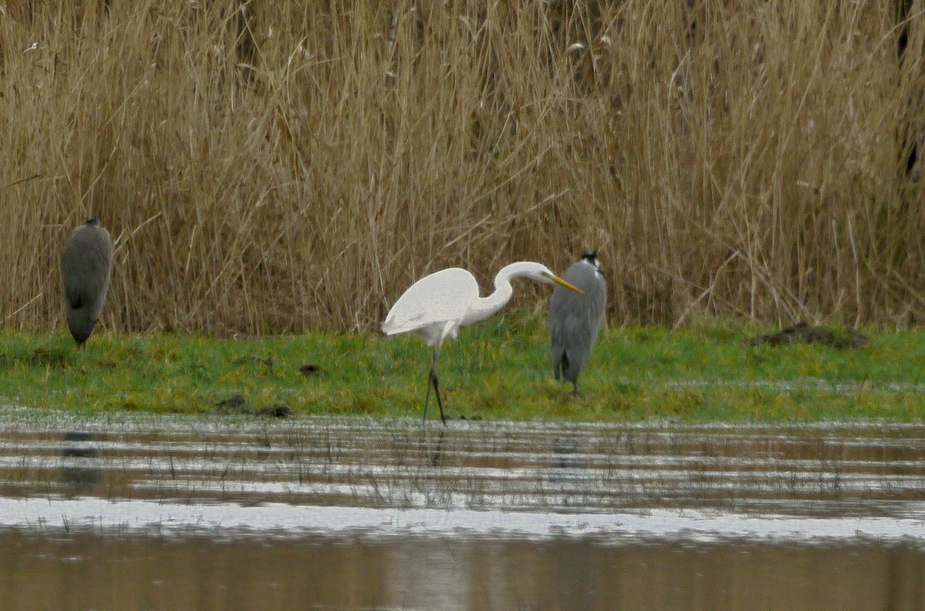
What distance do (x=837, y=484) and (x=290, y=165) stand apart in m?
7.96

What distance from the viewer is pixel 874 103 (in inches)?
559

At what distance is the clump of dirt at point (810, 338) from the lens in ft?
40.4

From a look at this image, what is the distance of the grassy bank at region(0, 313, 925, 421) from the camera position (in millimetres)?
9820

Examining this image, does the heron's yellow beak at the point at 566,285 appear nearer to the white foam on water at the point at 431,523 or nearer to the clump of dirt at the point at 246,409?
the clump of dirt at the point at 246,409

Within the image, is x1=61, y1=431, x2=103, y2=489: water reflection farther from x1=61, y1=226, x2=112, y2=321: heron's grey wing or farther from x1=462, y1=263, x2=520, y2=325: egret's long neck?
x1=61, y1=226, x2=112, y2=321: heron's grey wing

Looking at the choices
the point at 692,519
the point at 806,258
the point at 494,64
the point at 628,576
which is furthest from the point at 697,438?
the point at 494,64

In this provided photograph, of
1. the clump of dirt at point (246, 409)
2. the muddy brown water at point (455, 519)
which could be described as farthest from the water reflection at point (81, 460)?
the clump of dirt at point (246, 409)

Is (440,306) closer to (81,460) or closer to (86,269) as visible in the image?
(86,269)

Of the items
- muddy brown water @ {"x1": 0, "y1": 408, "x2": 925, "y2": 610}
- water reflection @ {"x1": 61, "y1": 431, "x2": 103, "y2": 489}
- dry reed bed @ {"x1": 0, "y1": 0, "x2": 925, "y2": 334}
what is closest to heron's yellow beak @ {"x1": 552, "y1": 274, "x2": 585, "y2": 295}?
muddy brown water @ {"x1": 0, "y1": 408, "x2": 925, "y2": 610}

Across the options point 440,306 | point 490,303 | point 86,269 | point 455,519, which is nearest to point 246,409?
point 440,306

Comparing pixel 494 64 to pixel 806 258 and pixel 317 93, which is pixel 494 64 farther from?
pixel 806 258

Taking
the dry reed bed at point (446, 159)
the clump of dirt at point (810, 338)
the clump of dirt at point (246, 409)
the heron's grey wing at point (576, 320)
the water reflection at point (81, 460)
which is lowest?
the clump of dirt at point (246, 409)

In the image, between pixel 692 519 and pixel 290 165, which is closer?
pixel 692 519

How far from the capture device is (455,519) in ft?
18.7
